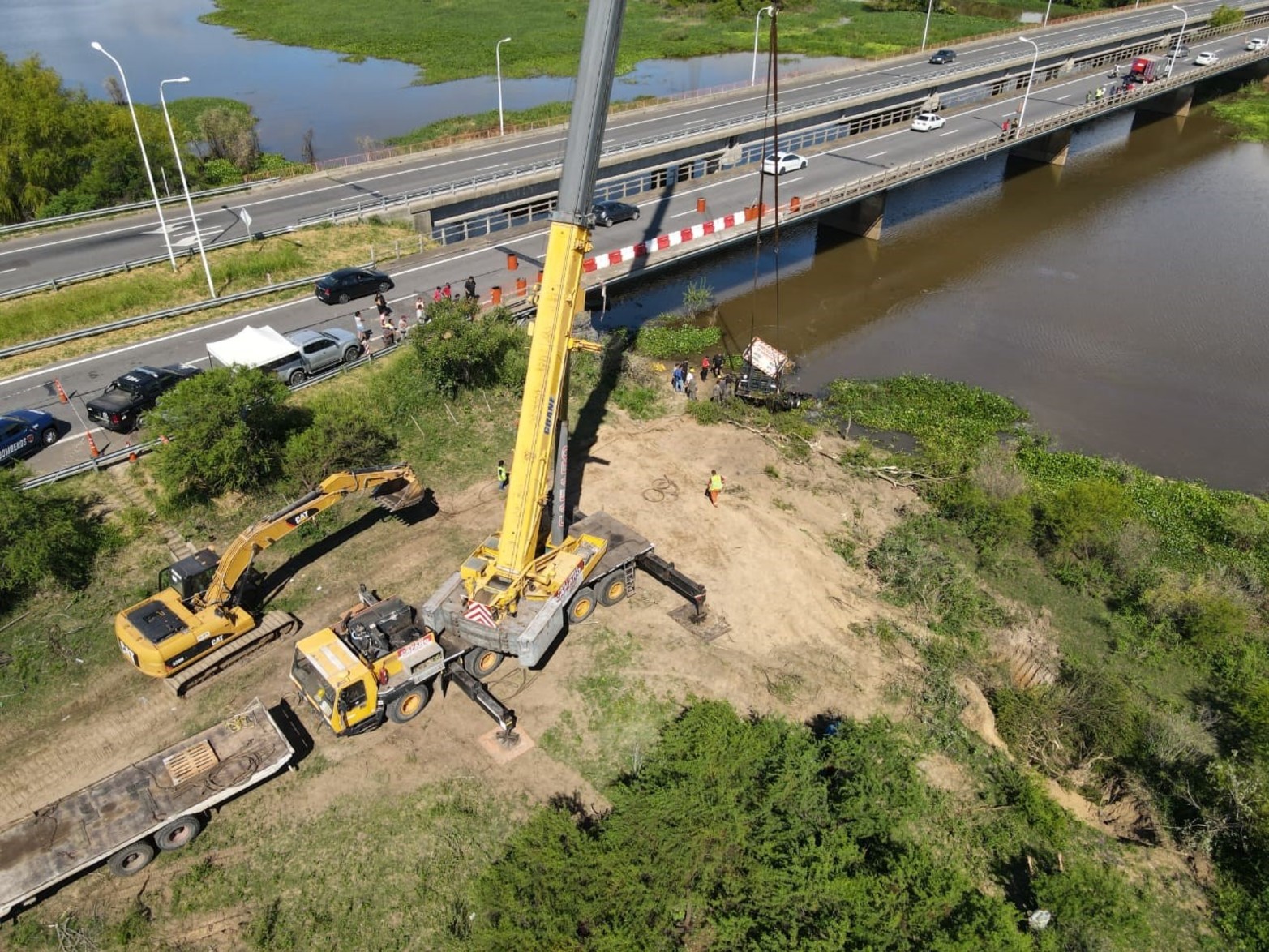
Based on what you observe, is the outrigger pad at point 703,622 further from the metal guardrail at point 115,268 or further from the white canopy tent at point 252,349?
the metal guardrail at point 115,268

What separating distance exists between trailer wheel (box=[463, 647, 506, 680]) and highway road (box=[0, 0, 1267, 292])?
2933 centimetres

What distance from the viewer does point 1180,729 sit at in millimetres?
18047

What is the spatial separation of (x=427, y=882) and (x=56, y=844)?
6.37 meters

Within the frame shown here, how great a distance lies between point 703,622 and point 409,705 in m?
7.45

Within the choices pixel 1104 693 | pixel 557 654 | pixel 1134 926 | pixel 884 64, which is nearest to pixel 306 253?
pixel 557 654

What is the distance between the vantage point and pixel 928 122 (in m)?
56.3

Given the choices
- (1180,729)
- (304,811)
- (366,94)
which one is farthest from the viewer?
(366,94)

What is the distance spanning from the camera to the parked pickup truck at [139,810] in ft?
44.9

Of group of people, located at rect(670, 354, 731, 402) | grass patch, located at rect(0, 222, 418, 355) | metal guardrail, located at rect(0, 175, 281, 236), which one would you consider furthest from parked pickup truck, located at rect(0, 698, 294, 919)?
metal guardrail, located at rect(0, 175, 281, 236)

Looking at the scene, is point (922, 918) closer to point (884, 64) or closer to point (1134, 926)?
point (1134, 926)

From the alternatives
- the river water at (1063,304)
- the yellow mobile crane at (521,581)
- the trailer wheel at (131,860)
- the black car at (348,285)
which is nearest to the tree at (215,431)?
the yellow mobile crane at (521,581)

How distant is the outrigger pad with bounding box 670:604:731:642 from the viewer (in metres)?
20.2

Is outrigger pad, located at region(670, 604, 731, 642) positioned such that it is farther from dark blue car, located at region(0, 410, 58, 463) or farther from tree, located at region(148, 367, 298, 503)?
dark blue car, located at region(0, 410, 58, 463)

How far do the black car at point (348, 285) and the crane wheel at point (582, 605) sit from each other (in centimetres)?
2017
